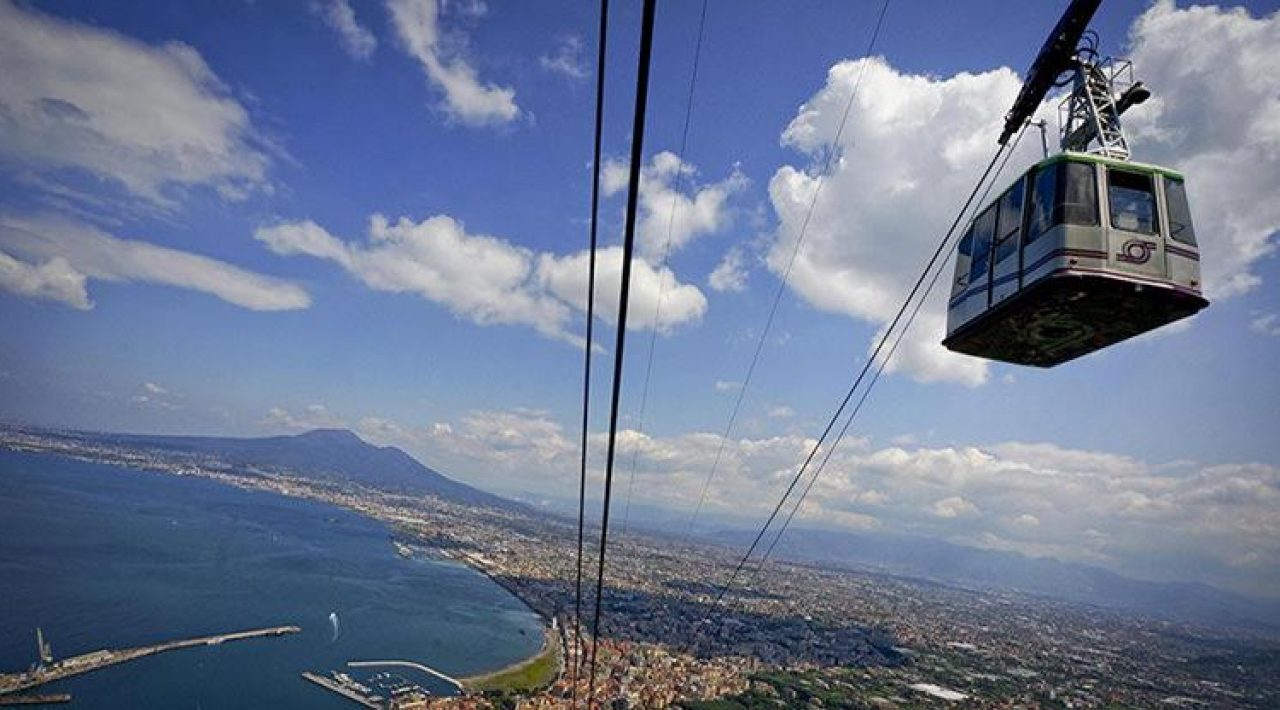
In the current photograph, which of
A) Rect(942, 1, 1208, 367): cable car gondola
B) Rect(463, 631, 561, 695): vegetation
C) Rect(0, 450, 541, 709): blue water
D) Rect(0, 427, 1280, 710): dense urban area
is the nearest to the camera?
Rect(942, 1, 1208, 367): cable car gondola

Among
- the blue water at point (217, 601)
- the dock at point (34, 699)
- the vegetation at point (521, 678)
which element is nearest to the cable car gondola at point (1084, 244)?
the vegetation at point (521, 678)

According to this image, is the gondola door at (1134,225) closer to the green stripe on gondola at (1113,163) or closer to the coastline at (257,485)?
the green stripe on gondola at (1113,163)

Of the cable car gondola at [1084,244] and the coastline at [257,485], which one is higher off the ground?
the cable car gondola at [1084,244]

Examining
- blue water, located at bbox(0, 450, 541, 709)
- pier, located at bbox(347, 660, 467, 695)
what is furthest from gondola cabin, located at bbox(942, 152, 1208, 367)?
pier, located at bbox(347, 660, 467, 695)

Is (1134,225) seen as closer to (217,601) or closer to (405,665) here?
(405,665)

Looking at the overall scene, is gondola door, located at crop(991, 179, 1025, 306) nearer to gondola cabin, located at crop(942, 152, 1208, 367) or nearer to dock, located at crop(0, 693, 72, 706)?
gondola cabin, located at crop(942, 152, 1208, 367)
